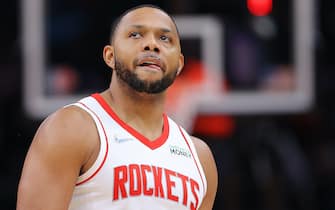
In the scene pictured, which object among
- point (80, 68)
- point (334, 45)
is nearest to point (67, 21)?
point (80, 68)

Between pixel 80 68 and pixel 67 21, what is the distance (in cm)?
65

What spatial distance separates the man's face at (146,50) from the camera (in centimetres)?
360

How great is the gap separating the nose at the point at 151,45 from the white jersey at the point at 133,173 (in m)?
0.32

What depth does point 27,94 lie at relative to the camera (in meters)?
8.95

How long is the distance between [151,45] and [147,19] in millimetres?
144

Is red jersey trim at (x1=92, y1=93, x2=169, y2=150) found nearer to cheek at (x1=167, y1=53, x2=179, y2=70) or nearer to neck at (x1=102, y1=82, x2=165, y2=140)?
neck at (x1=102, y1=82, x2=165, y2=140)

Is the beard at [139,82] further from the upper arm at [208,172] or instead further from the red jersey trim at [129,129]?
the upper arm at [208,172]

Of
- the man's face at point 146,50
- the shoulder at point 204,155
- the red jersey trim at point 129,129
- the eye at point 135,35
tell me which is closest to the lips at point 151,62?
the man's face at point 146,50

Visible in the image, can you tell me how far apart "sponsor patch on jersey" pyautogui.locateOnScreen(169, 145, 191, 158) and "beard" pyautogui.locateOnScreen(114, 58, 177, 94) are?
274mm

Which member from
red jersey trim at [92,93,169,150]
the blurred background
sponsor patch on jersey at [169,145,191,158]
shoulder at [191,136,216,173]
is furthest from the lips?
the blurred background

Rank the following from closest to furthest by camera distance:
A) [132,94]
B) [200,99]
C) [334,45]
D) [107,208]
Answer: [107,208]
[132,94]
[200,99]
[334,45]

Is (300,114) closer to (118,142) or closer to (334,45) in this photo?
(334,45)

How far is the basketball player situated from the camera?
3359mm

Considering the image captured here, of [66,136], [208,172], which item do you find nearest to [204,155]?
[208,172]
